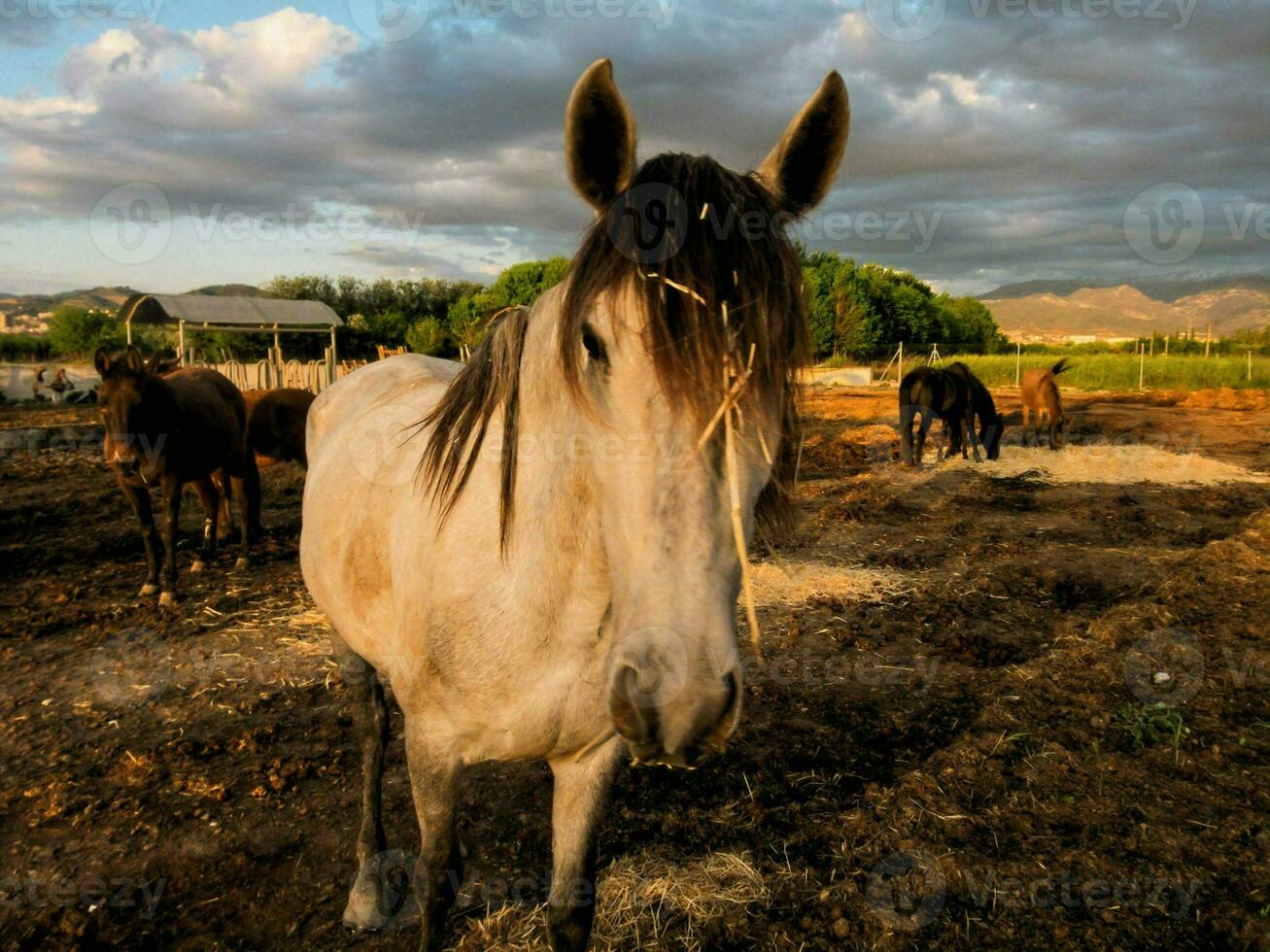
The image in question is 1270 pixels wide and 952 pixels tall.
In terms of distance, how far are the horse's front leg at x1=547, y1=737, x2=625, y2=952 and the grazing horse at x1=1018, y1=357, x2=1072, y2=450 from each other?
54.7 ft

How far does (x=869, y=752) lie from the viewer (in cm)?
414

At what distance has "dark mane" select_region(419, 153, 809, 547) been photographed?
1.42m

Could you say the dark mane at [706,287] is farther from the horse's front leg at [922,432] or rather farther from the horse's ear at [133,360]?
the horse's front leg at [922,432]

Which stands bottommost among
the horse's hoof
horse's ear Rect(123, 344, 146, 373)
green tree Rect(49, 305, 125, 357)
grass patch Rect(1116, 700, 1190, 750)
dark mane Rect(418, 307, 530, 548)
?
the horse's hoof

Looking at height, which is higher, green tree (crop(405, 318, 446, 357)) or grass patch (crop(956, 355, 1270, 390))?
green tree (crop(405, 318, 446, 357))

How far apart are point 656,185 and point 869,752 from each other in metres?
3.68

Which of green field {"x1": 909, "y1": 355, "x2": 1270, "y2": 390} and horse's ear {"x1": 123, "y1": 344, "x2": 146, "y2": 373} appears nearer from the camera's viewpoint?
horse's ear {"x1": 123, "y1": 344, "x2": 146, "y2": 373}

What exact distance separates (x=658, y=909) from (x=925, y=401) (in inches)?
498

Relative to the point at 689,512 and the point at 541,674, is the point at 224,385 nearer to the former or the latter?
the point at 541,674

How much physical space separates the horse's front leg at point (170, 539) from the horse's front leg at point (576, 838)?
6120 mm

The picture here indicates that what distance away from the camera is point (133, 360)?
7637 mm

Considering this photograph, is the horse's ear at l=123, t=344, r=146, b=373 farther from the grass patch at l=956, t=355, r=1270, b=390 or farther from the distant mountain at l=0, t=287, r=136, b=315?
the distant mountain at l=0, t=287, r=136, b=315

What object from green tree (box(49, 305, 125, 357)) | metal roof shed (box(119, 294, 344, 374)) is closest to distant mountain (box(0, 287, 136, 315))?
green tree (box(49, 305, 125, 357))

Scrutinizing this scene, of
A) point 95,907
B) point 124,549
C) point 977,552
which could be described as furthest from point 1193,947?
point 124,549
